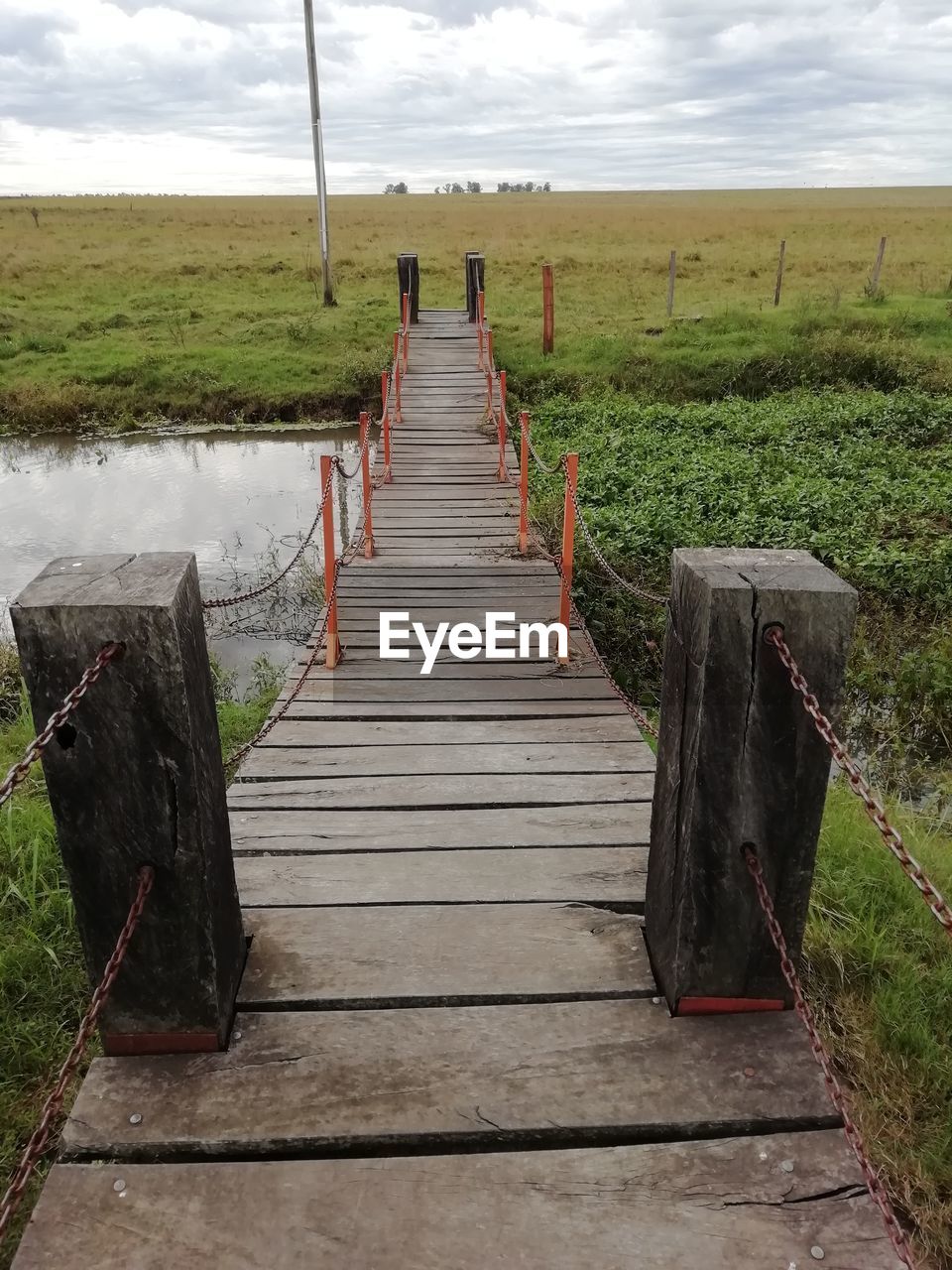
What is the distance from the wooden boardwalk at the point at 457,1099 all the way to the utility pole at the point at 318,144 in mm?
18532

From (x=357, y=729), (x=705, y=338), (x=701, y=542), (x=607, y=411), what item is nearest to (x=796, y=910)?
(x=357, y=729)

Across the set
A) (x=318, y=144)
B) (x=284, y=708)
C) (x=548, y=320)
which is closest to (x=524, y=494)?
(x=284, y=708)

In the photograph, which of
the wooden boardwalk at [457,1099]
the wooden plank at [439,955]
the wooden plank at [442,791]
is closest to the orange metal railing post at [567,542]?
the wooden plank at [442,791]

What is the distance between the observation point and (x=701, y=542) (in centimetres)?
753

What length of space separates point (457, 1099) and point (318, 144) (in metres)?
21.8

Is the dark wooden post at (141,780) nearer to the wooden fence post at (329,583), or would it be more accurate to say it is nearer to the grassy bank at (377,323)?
the wooden fence post at (329,583)

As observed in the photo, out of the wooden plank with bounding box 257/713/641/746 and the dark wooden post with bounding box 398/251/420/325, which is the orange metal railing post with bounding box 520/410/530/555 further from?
the dark wooden post with bounding box 398/251/420/325

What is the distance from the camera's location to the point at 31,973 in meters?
2.86

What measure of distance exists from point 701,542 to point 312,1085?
6322 mm

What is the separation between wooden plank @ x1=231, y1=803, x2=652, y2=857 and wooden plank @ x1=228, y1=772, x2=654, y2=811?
6 centimetres

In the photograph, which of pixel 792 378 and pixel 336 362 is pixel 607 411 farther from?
pixel 336 362

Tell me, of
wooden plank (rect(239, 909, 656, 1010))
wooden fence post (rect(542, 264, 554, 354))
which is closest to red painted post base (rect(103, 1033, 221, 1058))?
wooden plank (rect(239, 909, 656, 1010))

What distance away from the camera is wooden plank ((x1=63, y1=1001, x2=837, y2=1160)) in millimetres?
1806

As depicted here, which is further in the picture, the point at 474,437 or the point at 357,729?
the point at 474,437
